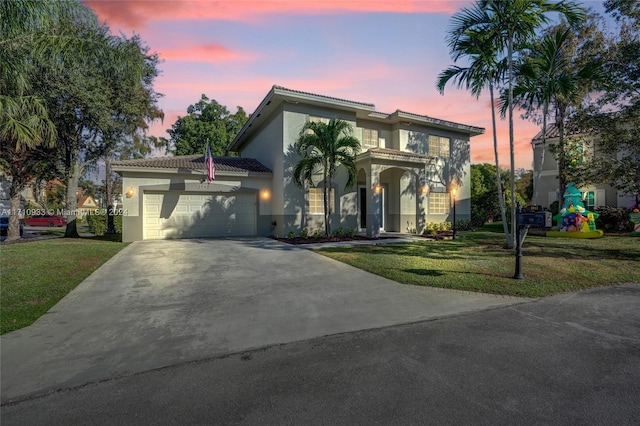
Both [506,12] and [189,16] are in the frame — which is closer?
[189,16]

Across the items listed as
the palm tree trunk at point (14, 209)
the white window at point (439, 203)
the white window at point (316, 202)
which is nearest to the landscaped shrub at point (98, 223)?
the palm tree trunk at point (14, 209)

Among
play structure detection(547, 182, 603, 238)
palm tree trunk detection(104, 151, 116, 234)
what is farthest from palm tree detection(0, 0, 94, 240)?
play structure detection(547, 182, 603, 238)

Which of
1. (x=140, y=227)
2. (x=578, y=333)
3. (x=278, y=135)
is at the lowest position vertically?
(x=578, y=333)

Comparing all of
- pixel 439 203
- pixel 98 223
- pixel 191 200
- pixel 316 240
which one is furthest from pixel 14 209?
pixel 439 203

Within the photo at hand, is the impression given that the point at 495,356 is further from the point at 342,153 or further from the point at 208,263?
the point at 342,153

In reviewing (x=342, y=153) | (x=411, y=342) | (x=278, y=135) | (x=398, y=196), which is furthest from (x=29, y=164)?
(x=411, y=342)

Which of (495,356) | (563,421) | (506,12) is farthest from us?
(506,12)

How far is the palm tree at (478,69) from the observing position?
1044 cm

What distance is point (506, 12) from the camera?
9.60m

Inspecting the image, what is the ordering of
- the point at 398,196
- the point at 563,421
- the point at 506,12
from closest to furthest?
the point at 563,421 → the point at 506,12 → the point at 398,196

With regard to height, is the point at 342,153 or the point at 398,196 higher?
the point at 342,153

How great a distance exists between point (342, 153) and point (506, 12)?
23.4 feet

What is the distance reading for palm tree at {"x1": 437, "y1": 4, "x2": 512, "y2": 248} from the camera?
10.4 m

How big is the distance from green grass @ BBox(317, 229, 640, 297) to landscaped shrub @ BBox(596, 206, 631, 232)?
6677 mm
